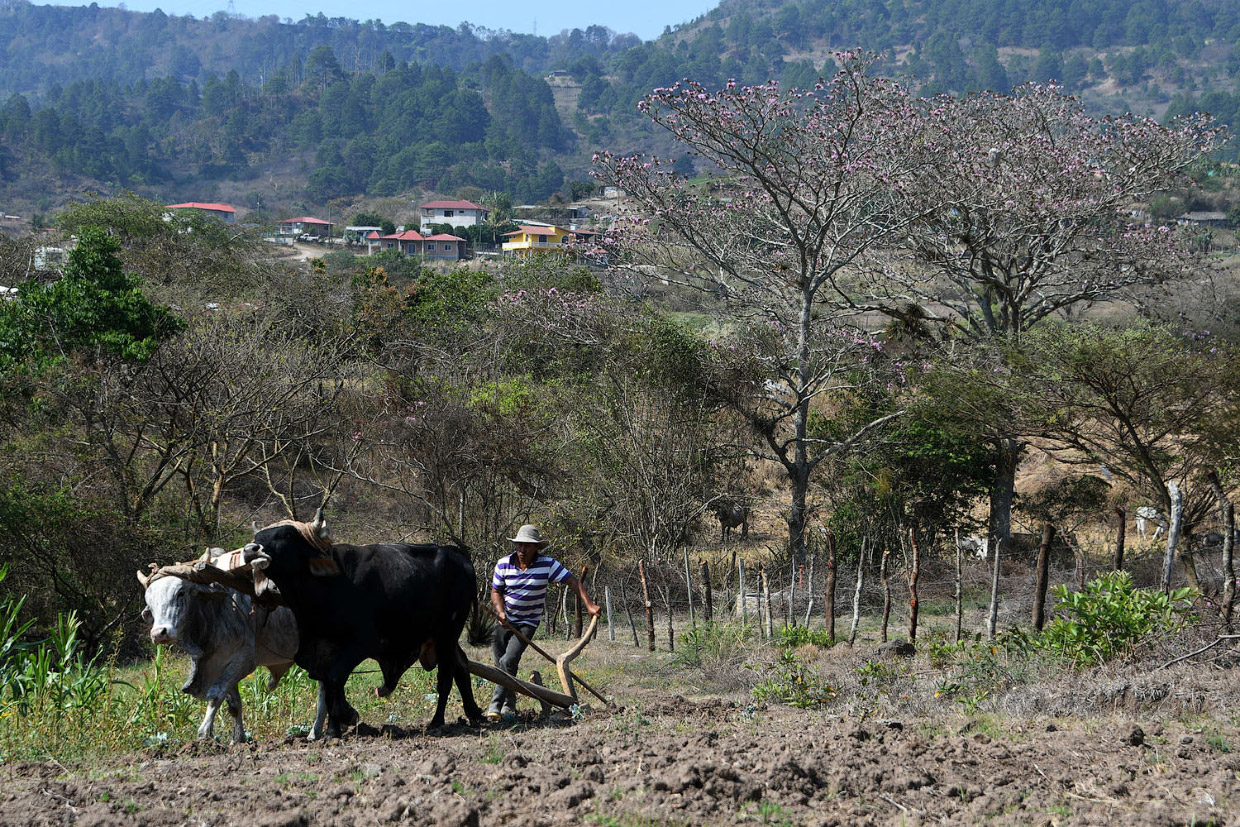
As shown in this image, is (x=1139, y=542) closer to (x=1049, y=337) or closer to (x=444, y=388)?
(x=1049, y=337)

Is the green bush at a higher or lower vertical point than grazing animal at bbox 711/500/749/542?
higher

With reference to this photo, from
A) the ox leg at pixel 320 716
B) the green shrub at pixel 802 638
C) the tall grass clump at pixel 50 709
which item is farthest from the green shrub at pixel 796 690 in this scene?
the tall grass clump at pixel 50 709

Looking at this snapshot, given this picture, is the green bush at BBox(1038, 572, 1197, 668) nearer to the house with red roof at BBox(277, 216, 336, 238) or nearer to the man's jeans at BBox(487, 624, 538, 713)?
the man's jeans at BBox(487, 624, 538, 713)

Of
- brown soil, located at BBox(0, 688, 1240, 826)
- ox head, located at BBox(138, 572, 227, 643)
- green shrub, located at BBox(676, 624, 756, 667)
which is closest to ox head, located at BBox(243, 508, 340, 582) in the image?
ox head, located at BBox(138, 572, 227, 643)

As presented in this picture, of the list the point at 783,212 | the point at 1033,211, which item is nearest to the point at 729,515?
the point at 783,212

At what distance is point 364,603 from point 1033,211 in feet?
54.8

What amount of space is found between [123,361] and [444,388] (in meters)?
6.12

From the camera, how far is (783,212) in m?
17.8

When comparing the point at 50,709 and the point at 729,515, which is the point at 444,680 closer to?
the point at 50,709

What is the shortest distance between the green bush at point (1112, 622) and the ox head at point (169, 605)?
6605 millimetres

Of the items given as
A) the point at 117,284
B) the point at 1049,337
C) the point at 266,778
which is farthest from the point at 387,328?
the point at 266,778

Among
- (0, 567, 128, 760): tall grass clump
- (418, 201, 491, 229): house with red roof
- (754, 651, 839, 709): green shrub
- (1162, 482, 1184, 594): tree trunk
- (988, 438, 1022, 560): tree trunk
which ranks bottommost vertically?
(988, 438, 1022, 560): tree trunk

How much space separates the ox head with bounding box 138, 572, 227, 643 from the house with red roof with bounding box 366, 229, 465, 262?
10190cm

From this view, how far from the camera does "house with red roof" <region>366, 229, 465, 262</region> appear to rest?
107 meters
